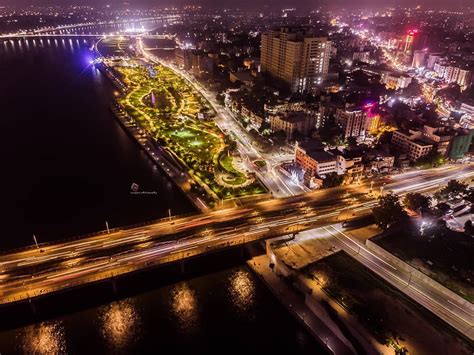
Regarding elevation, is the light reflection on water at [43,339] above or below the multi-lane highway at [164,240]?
below

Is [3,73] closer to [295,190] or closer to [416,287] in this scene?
[295,190]

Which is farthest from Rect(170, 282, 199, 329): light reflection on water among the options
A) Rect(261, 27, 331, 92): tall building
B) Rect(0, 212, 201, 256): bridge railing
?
Rect(261, 27, 331, 92): tall building

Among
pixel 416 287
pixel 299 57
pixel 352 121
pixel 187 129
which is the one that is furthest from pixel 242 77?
pixel 416 287

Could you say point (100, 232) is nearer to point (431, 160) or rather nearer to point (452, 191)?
point (452, 191)

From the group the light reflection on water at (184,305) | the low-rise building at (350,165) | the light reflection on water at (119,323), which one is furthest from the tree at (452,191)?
the light reflection on water at (119,323)

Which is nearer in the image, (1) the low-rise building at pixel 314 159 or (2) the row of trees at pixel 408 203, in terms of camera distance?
(2) the row of trees at pixel 408 203

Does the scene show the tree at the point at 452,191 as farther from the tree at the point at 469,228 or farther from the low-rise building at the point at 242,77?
the low-rise building at the point at 242,77
